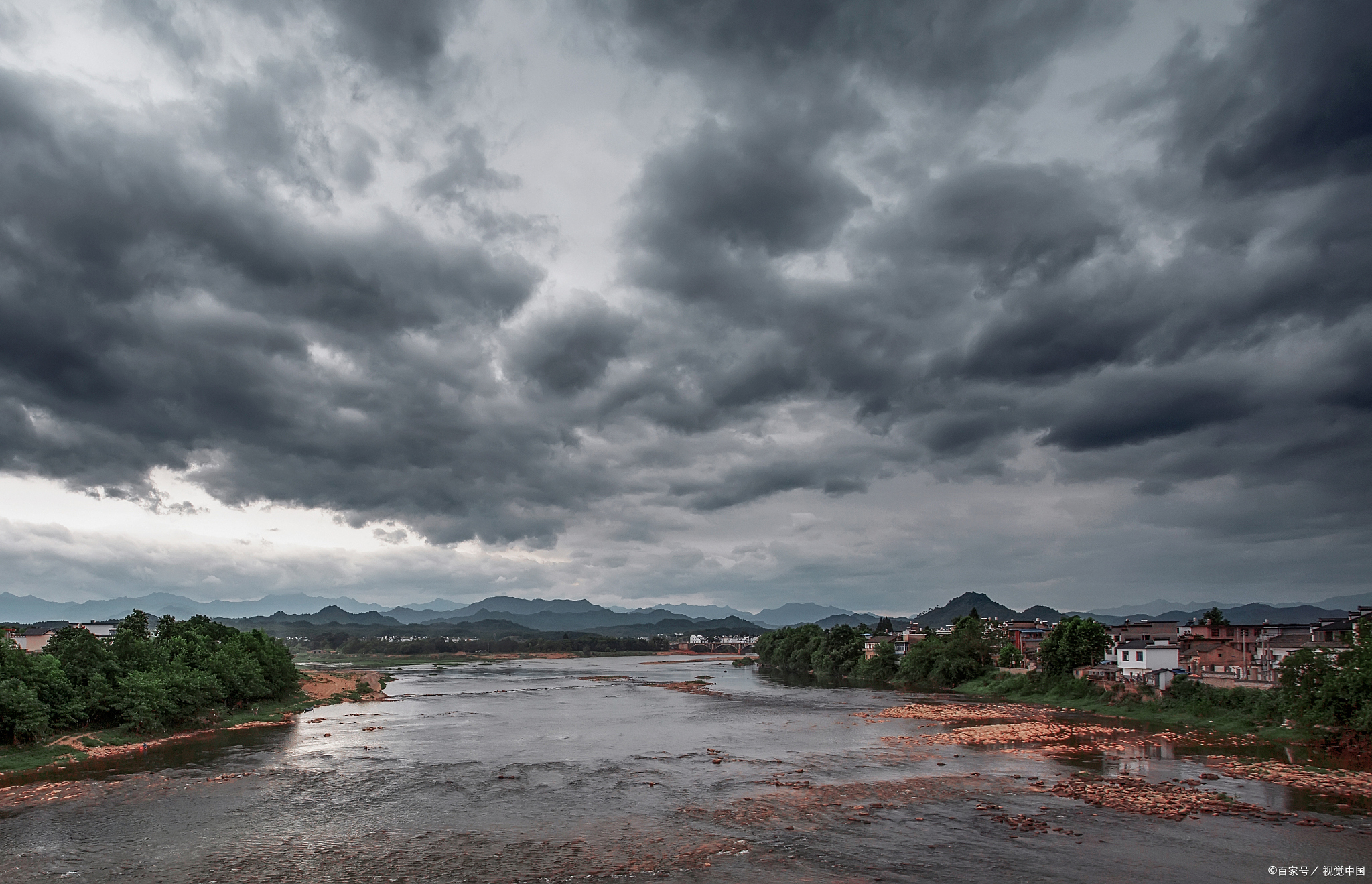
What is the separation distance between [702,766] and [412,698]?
58.5 m

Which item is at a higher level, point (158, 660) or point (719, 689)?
point (158, 660)

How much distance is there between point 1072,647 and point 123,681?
8198 cm

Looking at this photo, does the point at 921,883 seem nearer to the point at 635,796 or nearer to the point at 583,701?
the point at 635,796

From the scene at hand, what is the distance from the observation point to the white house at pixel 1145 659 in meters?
69.1

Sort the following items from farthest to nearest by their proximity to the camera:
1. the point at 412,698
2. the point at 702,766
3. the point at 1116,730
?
the point at 412,698 → the point at 1116,730 → the point at 702,766

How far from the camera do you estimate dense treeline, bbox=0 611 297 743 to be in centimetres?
4228

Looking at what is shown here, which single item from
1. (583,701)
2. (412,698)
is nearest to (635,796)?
(583,701)

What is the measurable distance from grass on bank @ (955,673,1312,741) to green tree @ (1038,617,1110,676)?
2108 millimetres

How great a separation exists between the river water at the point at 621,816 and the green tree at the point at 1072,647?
104 ft

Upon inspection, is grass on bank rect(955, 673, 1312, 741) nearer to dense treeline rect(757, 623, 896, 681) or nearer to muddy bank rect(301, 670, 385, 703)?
dense treeline rect(757, 623, 896, 681)

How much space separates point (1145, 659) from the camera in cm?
7025

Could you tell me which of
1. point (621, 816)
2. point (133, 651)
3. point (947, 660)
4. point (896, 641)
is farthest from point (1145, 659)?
point (133, 651)

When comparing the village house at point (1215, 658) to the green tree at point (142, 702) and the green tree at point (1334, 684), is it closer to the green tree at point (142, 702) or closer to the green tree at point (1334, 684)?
Result: the green tree at point (1334, 684)

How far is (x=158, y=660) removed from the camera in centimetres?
5478
